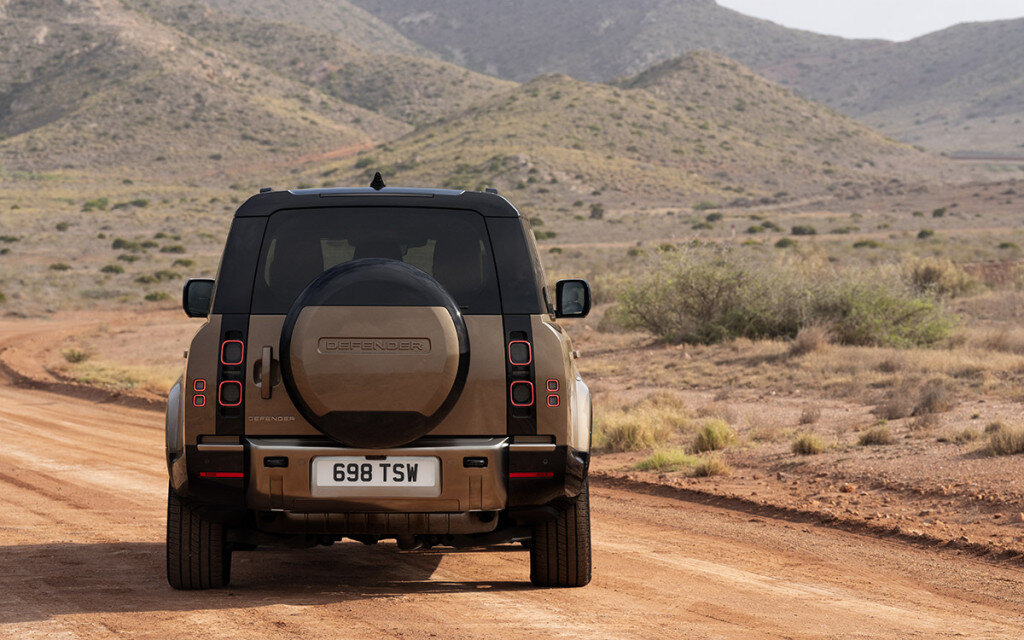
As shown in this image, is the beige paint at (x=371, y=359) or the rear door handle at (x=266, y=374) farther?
the rear door handle at (x=266, y=374)

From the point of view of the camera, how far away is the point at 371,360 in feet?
17.9

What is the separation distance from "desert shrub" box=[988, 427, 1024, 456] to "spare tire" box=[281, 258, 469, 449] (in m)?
7.77

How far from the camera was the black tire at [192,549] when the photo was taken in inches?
241

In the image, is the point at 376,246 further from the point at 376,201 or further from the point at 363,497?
the point at 363,497

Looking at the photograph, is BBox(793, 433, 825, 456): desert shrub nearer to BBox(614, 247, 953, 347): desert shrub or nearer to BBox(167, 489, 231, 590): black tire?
BBox(167, 489, 231, 590): black tire

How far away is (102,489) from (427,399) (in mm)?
6051

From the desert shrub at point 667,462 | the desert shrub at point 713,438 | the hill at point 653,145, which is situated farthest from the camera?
the hill at point 653,145

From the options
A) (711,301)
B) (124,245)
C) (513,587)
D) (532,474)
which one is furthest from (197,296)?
(124,245)

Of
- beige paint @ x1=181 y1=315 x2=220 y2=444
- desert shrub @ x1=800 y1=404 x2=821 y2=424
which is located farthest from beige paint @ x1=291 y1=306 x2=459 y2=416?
desert shrub @ x1=800 y1=404 x2=821 y2=424

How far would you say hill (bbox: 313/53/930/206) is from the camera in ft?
273

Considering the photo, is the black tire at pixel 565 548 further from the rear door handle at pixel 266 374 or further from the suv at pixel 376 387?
the rear door handle at pixel 266 374

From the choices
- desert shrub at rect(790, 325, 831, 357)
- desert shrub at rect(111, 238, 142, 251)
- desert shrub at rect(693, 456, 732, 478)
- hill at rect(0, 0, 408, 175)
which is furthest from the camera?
hill at rect(0, 0, 408, 175)

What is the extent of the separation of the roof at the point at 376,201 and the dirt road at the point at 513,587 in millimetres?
2037

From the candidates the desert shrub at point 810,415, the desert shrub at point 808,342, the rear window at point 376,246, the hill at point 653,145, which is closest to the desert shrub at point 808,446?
the desert shrub at point 810,415
